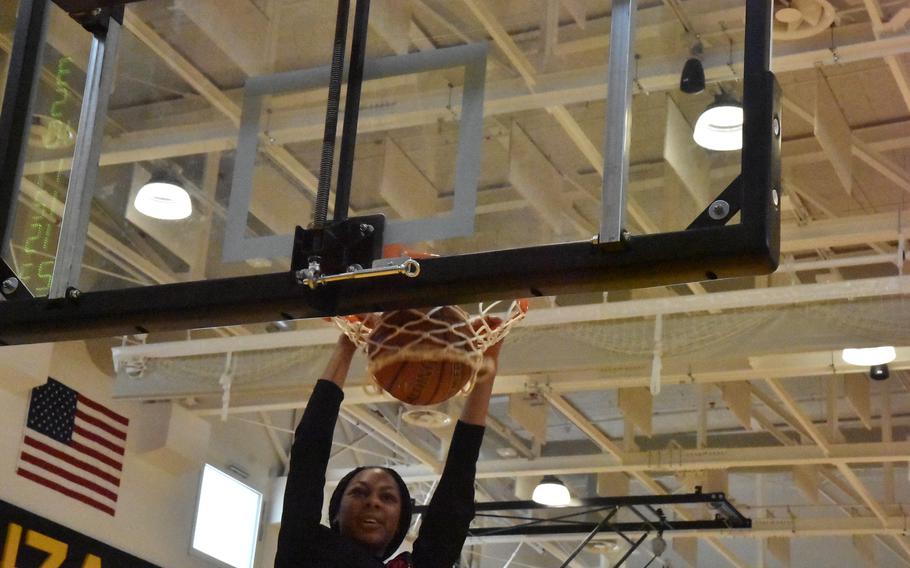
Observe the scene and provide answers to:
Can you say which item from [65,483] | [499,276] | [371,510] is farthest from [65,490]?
[499,276]

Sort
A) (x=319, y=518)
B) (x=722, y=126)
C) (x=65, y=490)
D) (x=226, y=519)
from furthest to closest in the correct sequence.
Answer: (x=226, y=519), (x=65, y=490), (x=319, y=518), (x=722, y=126)

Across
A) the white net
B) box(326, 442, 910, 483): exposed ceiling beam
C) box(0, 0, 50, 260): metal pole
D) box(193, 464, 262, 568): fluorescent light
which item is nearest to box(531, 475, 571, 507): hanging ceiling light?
box(326, 442, 910, 483): exposed ceiling beam

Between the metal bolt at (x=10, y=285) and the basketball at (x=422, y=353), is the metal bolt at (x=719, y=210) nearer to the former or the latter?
the basketball at (x=422, y=353)

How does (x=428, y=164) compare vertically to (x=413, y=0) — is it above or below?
below

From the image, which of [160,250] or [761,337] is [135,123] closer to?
[160,250]

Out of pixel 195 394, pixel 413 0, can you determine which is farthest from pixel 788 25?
pixel 195 394

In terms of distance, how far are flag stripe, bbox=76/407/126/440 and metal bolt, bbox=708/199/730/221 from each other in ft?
22.7

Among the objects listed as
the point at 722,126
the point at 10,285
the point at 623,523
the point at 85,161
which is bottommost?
the point at 10,285

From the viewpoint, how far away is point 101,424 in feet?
29.8

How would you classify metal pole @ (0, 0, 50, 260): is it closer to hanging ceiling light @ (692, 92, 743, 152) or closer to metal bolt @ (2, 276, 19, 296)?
metal bolt @ (2, 276, 19, 296)

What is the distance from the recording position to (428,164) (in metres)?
3.03

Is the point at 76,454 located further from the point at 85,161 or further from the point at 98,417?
the point at 85,161

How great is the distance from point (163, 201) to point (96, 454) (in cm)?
595

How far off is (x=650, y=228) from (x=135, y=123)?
1.37 meters
